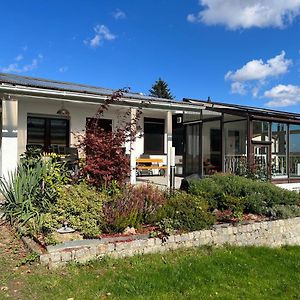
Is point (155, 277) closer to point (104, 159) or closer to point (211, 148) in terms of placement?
point (104, 159)

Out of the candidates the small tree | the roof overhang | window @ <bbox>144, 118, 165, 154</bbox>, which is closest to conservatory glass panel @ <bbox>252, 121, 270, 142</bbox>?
the roof overhang

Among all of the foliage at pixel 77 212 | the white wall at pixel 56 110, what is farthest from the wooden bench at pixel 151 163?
the foliage at pixel 77 212

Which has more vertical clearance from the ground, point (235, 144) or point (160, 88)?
point (160, 88)

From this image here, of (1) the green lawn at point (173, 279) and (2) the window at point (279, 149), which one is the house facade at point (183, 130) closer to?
(2) the window at point (279, 149)

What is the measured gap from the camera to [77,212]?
653 centimetres

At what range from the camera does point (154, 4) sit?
14.0 meters

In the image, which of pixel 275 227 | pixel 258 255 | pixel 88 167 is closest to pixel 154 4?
pixel 88 167

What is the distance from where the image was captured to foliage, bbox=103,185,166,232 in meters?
6.38

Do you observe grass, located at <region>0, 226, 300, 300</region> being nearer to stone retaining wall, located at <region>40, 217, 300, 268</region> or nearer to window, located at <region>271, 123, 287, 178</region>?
stone retaining wall, located at <region>40, 217, 300, 268</region>

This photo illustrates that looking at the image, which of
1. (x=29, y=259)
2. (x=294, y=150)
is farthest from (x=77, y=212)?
(x=294, y=150)

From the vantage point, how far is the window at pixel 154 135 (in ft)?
56.4

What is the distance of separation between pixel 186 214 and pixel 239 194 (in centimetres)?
282

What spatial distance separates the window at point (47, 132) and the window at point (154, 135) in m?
4.07

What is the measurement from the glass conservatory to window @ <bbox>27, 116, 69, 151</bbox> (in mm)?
6011
